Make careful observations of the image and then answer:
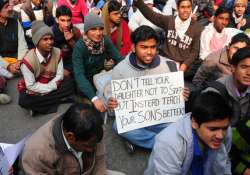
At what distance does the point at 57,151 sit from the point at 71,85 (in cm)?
197

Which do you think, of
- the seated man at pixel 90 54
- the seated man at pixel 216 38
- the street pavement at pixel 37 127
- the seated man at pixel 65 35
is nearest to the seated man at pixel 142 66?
the street pavement at pixel 37 127

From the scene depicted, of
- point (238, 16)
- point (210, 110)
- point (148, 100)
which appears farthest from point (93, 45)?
point (238, 16)

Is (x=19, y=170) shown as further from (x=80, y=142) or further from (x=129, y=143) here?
(x=129, y=143)

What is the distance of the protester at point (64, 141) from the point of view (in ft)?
5.87

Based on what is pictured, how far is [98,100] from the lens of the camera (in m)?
3.27

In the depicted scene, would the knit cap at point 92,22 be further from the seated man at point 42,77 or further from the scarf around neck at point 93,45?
the seated man at point 42,77

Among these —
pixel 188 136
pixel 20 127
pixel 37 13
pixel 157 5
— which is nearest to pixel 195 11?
pixel 157 5

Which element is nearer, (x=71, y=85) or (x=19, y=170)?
(x=19, y=170)

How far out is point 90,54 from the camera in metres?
3.63

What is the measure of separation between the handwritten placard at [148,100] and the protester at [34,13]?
2.49 meters

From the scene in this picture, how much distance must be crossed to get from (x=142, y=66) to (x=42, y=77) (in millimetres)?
1194

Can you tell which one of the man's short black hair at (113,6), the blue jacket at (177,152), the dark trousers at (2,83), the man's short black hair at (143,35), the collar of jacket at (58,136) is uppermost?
the man's short black hair at (113,6)

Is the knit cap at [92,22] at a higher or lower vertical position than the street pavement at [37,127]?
higher

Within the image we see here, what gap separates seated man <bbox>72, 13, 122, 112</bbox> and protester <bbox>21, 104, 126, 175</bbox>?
4.51 ft
